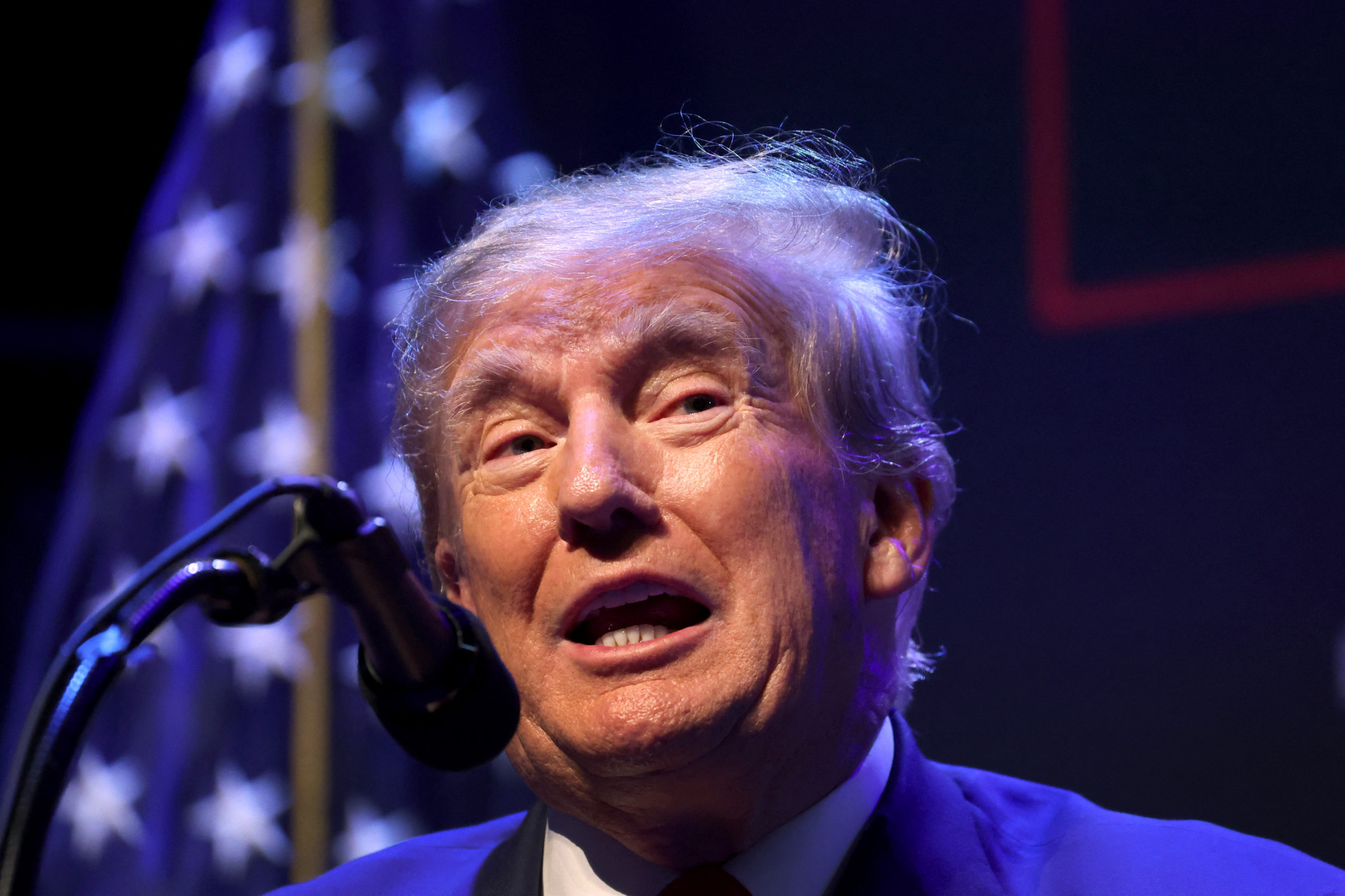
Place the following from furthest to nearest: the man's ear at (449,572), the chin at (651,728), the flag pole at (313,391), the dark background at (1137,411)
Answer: the flag pole at (313,391) < the dark background at (1137,411) < the man's ear at (449,572) < the chin at (651,728)

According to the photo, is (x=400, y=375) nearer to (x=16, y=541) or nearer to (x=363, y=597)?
(x=363, y=597)

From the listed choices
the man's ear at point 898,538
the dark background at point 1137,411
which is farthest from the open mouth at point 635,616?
the dark background at point 1137,411

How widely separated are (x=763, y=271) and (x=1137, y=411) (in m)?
0.92

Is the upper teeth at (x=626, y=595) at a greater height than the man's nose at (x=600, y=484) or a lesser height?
lesser

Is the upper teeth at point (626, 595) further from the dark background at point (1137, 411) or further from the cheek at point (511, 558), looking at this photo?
the dark background at point (1137, 411)

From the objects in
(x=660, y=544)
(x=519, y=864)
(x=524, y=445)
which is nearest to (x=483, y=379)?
(x=524, y=445)

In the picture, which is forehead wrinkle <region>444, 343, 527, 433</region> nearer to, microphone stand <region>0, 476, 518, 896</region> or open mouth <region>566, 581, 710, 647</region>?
open mouth <region>566, 581, 710, 647</region>

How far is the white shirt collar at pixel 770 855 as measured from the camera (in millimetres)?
1253

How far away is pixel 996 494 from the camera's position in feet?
6.66

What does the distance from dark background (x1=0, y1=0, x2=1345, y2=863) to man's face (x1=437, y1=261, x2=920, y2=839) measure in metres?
0.73

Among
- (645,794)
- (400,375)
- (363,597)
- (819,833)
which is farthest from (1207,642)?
(363,597)

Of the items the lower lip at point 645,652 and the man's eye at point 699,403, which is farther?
the man's eye at point 699,403

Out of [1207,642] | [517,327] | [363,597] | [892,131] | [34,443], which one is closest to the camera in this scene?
[363,597]

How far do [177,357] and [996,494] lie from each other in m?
2.10
